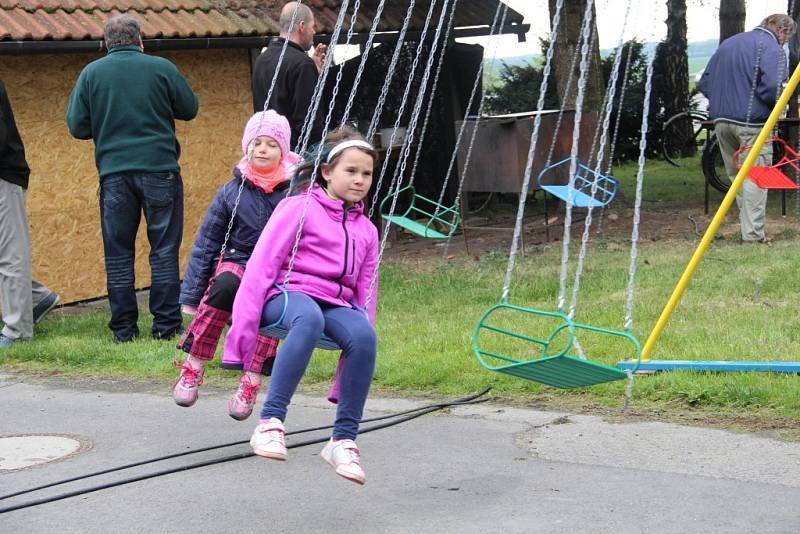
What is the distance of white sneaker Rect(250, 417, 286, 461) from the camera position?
4.68m

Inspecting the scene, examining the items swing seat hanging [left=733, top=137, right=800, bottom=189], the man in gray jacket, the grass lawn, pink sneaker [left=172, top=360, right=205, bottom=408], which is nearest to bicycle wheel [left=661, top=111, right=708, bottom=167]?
the man in gray jacket

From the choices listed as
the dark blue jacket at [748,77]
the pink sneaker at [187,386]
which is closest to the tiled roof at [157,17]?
the dark blue jacket at [748,77]

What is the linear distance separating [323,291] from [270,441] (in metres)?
0.63

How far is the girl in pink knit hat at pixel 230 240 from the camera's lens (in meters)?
5.77

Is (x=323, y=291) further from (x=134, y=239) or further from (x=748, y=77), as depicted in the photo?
(x=748, y=77)

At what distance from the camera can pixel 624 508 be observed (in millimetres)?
4602

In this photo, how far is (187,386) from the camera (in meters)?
5.77

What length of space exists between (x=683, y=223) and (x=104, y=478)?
8983 millimetres

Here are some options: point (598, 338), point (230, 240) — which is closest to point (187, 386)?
point (230, 240)

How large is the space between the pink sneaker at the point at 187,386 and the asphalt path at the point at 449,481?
0.26m

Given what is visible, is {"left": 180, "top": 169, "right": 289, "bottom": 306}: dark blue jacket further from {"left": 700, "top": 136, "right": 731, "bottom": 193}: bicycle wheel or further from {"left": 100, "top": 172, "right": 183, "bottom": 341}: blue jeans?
{"left": 700, "top": 136, "right": 731, "bottom": 193}: bicycle wheel

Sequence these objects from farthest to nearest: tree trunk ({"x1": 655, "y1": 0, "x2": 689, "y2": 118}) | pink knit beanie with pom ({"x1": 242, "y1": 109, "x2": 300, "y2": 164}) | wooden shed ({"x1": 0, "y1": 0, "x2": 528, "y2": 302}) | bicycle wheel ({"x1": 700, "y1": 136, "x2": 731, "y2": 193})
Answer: tree trunk ({"x1": 655, "y1": 0, "x2": 689, "y2": 118}), bicycle wheel ({"x1": 700, "y1": 136, "x2": 731, "y2": 193}), wooden shed ({"x1": 0, "y1": 0, "x2": 528, "y2": 302}), pink knit beanie with pom ({"x1": 242, "y1": 109, "x2": 300, "y2": 164})

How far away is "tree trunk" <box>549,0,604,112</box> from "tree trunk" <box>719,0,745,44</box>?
24.4 ft

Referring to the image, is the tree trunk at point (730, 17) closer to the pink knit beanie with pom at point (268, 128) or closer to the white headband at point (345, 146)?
the pink knit beanie with pom at point (268, 128)
